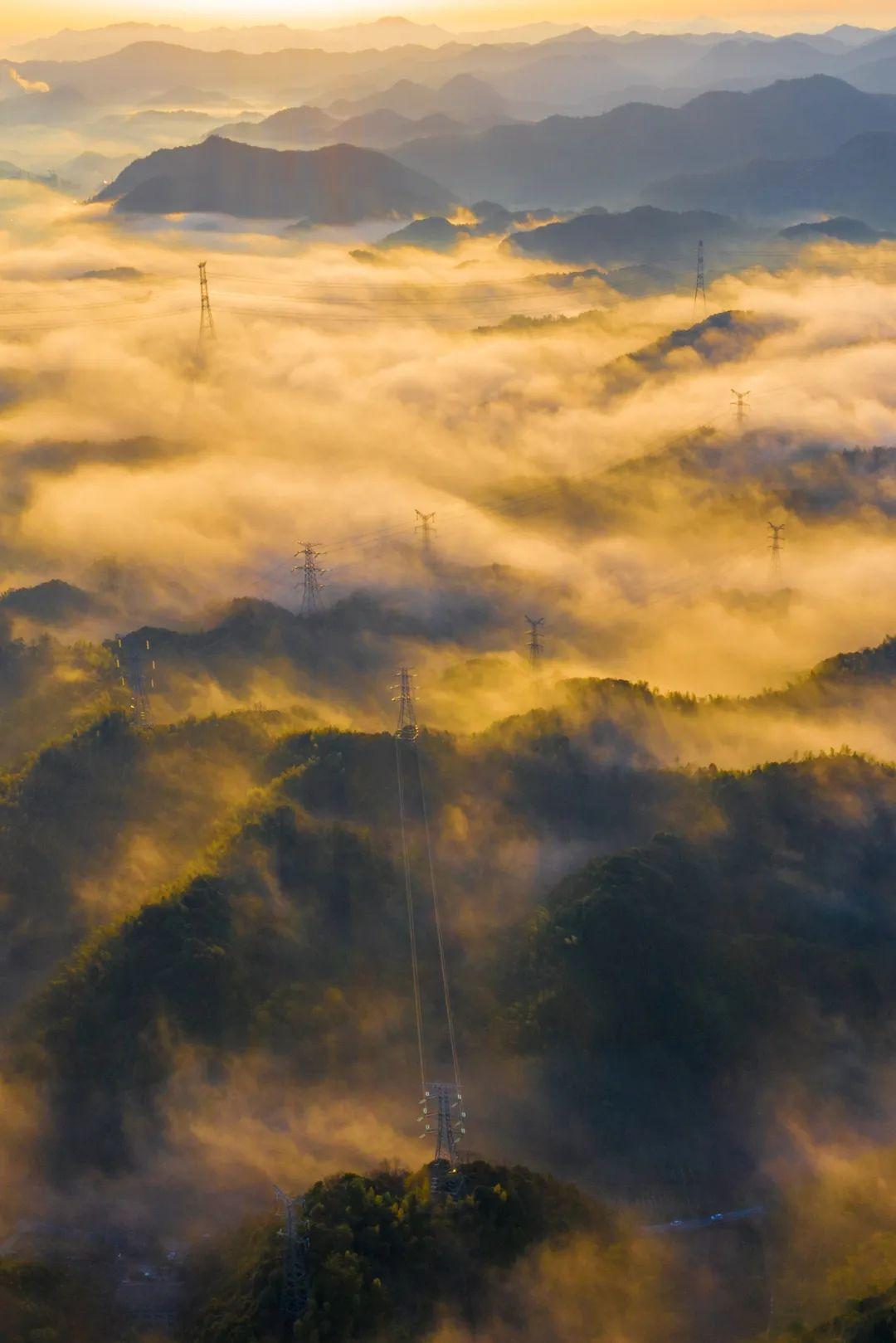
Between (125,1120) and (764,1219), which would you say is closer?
(764,1219)

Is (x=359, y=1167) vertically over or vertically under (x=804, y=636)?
over

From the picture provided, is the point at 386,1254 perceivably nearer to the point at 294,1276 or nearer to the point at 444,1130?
the point at 294,1276

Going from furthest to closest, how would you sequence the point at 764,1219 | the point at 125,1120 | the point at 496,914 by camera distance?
the point at 496,914, the point at 125,1120, the point at 764,1219

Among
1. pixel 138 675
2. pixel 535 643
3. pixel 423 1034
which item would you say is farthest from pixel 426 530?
pixel 423 1034

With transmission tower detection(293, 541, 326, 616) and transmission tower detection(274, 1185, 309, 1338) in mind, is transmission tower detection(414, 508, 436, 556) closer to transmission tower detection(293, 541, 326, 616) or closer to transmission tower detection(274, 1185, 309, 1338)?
transmission tower detection(293, 541, 326, 616)

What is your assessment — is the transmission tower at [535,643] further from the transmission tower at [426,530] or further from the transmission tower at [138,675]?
the transmission tower at [138,675]

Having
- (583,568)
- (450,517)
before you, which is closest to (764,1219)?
(583,568)

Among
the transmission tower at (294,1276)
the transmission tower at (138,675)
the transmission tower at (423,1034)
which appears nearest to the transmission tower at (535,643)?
the transmission tower at (423,1034)

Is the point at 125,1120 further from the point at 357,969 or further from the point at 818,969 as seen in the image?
the point at 818,969
